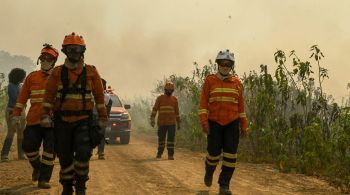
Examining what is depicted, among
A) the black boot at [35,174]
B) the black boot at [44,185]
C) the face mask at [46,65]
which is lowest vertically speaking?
the black boot at [44,185]

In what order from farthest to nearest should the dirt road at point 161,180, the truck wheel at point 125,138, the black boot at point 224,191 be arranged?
the truck wheel at point 125,138
the dirt road at point 161,180
the black boot at point 224,191

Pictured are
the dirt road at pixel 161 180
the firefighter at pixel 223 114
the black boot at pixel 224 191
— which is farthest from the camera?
the dirt road at pixel 161 180

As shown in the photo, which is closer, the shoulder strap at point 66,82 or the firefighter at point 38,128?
the shoulder strap at point 66,82

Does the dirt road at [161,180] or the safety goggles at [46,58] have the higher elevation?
the safety goggles at [46,58]

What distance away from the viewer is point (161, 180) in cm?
775

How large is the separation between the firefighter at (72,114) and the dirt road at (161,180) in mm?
1130

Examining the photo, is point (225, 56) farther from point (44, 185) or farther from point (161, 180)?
point (44, 185)

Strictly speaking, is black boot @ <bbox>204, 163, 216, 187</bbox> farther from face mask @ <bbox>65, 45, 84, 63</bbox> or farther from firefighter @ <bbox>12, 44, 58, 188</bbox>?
face mask @ <bbox>65, 45, 84, 63</bbox>

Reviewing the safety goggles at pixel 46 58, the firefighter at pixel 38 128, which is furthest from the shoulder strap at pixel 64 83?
the safety goggles at pixel 46 58

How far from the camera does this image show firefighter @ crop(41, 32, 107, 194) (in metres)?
5.41

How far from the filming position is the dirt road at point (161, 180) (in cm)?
679

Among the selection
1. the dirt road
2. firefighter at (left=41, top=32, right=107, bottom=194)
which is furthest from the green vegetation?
firefighter at (left=41, top=32, right=107, bottom=194)

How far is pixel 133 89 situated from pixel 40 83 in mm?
113376

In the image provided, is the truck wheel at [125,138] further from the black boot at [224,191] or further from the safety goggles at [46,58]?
the black boot at [224,191]
